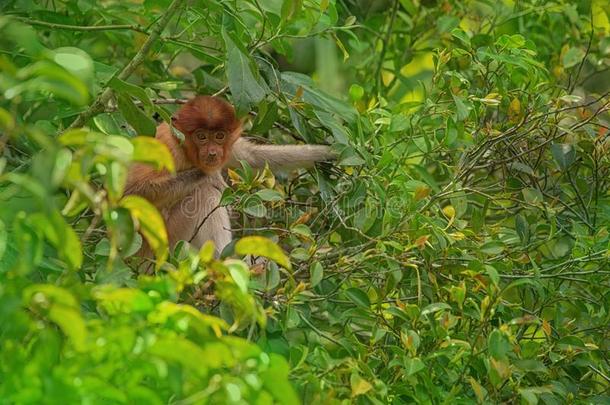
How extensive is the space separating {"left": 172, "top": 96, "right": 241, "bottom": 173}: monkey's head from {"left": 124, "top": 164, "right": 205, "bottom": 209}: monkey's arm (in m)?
0.12

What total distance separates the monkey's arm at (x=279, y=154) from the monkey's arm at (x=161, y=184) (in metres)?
0.29

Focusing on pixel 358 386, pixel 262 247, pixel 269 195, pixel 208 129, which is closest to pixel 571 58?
pixel 208 129

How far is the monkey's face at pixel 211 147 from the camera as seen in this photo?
5.67 m

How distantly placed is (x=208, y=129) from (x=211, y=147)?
0.55 ft

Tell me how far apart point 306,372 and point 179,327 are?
100 centimetres

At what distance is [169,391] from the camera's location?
2.42 m

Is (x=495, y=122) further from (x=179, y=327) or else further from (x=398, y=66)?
(x=179, y=327)

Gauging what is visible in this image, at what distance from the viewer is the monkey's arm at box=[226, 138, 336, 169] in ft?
16.6

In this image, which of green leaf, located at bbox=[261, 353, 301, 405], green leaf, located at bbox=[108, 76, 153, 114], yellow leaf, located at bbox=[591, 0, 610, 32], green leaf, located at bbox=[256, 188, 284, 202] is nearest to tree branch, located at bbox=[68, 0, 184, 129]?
green leaf, located at bbox=[108, 76, 153, 114]

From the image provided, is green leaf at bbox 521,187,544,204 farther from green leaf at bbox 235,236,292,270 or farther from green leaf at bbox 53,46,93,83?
green leaf at bbox 53,46,93,83

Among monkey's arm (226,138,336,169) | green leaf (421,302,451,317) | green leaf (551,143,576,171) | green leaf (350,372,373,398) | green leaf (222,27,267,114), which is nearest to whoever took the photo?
green leaf (350,372,373,398)

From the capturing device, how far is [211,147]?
575 cm

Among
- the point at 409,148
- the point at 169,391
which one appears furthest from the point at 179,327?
the point at 409,148

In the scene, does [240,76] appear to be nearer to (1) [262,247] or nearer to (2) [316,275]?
(2) [316,275]
